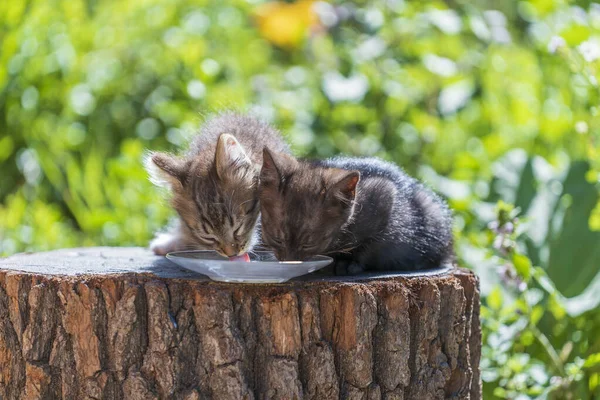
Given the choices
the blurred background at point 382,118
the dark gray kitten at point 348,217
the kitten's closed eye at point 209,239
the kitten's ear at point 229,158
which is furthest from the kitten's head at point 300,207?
the blurred background at point 382,118

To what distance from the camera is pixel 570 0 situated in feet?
18.6

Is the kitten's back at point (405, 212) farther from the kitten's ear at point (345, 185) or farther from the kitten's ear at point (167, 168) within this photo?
the kitten's ear at point (167, 168)

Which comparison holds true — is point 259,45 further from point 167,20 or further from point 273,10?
point 167,20

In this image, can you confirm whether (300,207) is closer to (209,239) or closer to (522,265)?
(209,239)

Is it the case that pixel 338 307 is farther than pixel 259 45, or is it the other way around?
pixel 259 45

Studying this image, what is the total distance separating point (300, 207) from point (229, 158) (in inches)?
13.1

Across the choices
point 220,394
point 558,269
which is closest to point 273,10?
point 558,269

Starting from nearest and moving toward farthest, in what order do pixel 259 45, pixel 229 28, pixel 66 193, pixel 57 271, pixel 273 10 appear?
pixel 57 271 → pixel 66 193 → pixel 229 28 → pixel 259 45 → pixel 273 10

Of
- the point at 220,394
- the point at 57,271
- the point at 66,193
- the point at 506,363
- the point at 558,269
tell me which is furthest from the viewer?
the point at 66,193

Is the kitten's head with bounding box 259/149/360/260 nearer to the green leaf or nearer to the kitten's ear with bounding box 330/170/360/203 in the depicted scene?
the kitten's ear with bounding box 330/170/360/203

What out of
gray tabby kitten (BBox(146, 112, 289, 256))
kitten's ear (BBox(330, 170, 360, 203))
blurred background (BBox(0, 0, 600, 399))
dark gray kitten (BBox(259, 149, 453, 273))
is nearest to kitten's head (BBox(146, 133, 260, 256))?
gray tabby kitten (BBox(146, 112, 289, 256))

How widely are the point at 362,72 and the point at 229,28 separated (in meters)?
2.54

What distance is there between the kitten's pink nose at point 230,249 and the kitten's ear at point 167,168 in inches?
12.8

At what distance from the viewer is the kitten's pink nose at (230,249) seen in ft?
10.4
